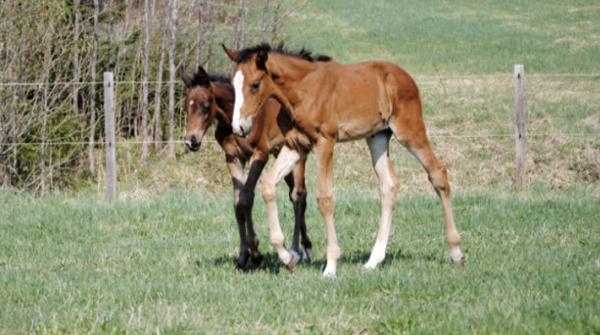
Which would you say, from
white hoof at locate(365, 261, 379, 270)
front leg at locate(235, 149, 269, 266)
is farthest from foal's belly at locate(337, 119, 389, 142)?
white hoof at locate(365, 261, 379, 270)

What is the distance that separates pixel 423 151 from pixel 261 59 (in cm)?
213

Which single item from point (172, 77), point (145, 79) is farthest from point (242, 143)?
point (172, 77)

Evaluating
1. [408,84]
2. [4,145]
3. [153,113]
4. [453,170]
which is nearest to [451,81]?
[453,170]

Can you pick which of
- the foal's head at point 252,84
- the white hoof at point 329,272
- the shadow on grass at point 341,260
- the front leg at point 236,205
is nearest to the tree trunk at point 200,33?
the front leg at point 236,205

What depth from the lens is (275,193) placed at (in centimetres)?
954

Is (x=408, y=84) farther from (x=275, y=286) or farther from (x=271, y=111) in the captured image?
(x=275, y=286)

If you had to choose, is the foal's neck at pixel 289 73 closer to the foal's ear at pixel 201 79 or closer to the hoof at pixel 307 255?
the foal's ear at pixel 201 79

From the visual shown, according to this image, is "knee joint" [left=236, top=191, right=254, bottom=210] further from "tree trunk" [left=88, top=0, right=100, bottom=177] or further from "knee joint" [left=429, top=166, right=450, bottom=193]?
"tree trunk" [left=88, top=0, right=100, bottom=177]

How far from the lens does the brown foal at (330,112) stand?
9336 mm

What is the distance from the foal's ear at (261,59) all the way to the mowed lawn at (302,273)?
6.43 feet

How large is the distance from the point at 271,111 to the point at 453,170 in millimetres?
10915

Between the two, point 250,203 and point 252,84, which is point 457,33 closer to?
point 250,203

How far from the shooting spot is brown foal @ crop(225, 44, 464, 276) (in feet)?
30.6

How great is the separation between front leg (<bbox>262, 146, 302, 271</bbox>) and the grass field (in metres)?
0.21
